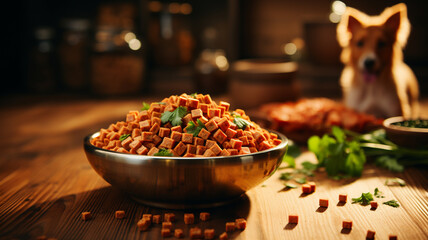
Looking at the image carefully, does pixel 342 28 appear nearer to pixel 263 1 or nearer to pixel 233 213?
pixel 233 213

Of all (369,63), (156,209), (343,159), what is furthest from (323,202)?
(369,63)

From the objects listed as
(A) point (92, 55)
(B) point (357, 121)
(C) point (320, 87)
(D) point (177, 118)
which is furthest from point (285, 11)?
(D) point (177, 118)

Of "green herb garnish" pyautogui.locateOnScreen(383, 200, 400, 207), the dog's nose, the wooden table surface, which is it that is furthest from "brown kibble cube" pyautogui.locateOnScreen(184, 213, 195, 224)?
the dog's nose

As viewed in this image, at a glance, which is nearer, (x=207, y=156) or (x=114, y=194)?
(x=207, y=156)

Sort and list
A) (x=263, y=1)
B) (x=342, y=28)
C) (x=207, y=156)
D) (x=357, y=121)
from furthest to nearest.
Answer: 1. (x=263, y=1)
2. (x=342, y=28)
3. (x=357, y=121)
4. (x=207, y=156)

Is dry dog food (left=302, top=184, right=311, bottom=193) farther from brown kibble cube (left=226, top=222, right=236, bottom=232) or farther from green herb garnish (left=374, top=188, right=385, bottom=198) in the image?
brown kibble cube (left=226, top=222, right=236, bottom=232)
